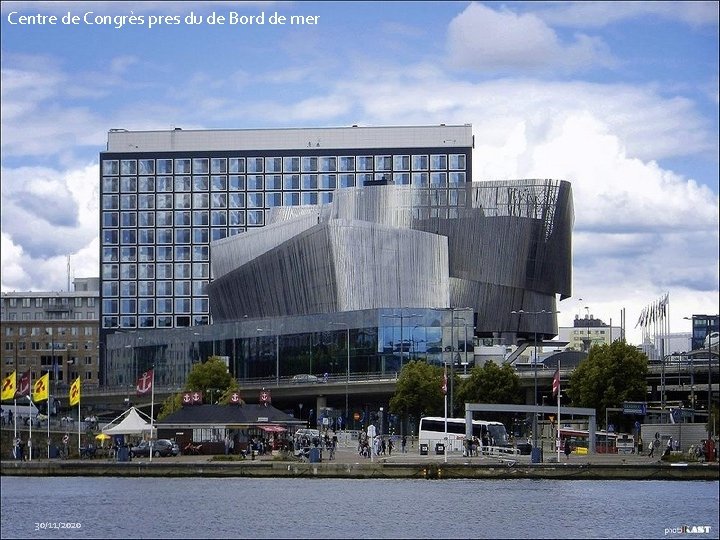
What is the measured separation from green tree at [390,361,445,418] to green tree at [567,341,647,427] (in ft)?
38.9

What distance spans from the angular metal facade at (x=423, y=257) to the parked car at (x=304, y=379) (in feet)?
28.6

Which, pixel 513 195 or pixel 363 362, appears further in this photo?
pixel 513 195

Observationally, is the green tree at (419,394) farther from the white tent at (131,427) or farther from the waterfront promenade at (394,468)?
the waterfront promenade at (394,468)

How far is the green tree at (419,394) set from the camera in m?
135

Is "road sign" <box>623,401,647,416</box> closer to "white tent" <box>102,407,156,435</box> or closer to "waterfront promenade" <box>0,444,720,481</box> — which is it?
"waterfront promenade" <box>0,444,720,481</box>

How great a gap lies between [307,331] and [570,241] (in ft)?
113

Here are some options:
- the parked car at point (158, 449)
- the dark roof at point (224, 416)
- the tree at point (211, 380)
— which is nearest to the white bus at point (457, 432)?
the dark roof at point (224, 416)

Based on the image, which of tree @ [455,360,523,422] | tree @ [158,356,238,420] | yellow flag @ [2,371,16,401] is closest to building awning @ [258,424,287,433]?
yellow flag @ [2,371,16,401]

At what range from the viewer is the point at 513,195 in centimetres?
17525

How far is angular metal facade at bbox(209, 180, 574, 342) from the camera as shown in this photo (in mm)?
167250

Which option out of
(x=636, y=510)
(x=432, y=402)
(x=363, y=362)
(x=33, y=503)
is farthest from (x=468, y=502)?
(x=363, y=362)

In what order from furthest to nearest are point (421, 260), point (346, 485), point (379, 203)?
1. point (379, 203)
2. point (421, 260)
3. point (346, 485)

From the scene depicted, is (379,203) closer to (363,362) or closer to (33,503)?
(363,362)

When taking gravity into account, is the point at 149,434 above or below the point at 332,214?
below
